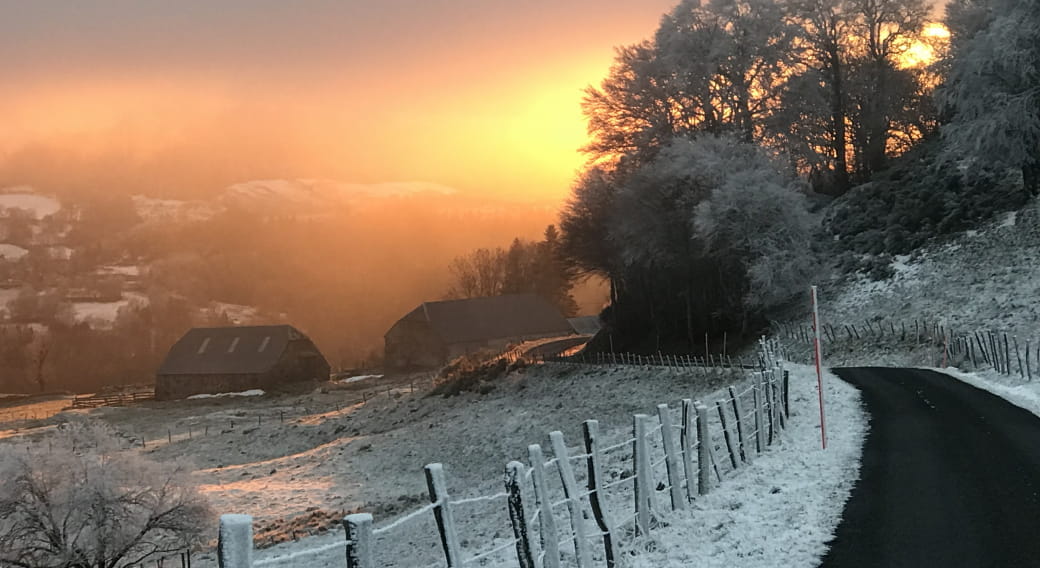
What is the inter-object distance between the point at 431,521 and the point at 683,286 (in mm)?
33174

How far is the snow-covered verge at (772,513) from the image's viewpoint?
9445 mm

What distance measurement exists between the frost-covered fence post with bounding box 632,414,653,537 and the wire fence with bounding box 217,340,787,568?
15 millimetres

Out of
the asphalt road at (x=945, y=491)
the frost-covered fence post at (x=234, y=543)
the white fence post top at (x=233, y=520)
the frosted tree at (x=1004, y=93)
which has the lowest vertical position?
the asphalt road at (x=945, y=491)

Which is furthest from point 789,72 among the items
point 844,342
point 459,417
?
point 459,417

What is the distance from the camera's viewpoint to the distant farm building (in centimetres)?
9275

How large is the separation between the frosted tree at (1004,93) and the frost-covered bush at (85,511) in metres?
43.1

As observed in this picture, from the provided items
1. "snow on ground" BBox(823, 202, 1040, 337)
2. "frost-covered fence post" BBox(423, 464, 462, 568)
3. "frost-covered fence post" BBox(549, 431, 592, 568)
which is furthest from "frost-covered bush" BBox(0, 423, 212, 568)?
"snow on ground" BBox(823, 202, 1040, 337)

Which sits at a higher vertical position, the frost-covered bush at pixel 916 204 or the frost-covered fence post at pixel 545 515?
the frost-covered bush at pixel 916 204

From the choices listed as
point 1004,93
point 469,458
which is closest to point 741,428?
point 469,458

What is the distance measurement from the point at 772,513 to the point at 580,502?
3656 mm

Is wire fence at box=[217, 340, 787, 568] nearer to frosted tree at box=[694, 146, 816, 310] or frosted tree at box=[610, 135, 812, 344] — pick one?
frosted tree at box=[694, 146, 816, 310]

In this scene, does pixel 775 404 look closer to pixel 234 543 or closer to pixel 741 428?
pixel 741 428

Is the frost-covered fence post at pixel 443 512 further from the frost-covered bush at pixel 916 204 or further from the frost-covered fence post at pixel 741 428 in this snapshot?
the frost-covered bush at pixel 916 204

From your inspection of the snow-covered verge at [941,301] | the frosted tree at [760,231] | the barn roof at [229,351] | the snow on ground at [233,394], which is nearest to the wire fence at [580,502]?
the snow-covered verge at [941,301]
